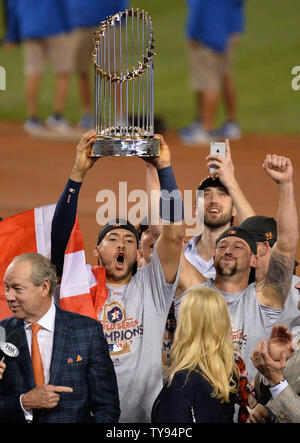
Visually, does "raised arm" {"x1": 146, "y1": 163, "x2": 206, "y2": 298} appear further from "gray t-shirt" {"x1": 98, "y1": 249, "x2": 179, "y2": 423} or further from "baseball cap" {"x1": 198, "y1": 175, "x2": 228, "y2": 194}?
"baseball cap" {"x1": 198, "y1": 175, "x2": 228, "y2": 194}

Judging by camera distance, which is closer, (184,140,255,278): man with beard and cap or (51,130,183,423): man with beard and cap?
(51,130,183,423): man with beard and cap

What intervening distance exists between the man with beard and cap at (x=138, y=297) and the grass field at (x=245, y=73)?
10.2m

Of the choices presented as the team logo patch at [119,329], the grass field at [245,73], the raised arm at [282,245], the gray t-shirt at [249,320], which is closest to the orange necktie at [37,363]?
the team logo patch at [119,329]

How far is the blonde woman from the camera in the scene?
12.1 ft

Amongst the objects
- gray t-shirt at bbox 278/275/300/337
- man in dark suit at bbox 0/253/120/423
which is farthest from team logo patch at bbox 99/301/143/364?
gray t-shirt at bbox 278/275/300/337

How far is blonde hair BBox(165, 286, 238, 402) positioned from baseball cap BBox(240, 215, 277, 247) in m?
0.98

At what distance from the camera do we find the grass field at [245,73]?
1557 centimetres

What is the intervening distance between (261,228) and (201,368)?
1299 millimetres

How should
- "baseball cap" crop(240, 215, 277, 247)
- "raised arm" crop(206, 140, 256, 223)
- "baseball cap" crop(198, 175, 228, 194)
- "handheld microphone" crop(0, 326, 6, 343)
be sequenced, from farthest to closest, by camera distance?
"baseball cap" crop(198, 175, 228, 194) → "raised arm" crop(206, 140, 256, 223) → "baseball cap" crop(240, 215, 277, 247) → "handheld microphone" crop(0, 326, 6, 343)

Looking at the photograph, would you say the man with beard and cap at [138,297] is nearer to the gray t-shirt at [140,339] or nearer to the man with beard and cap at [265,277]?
the gray t-shirt at [140,339]

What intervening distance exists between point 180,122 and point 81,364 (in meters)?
11.4

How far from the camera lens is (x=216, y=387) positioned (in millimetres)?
3738

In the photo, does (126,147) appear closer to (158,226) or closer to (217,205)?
(158,226)
